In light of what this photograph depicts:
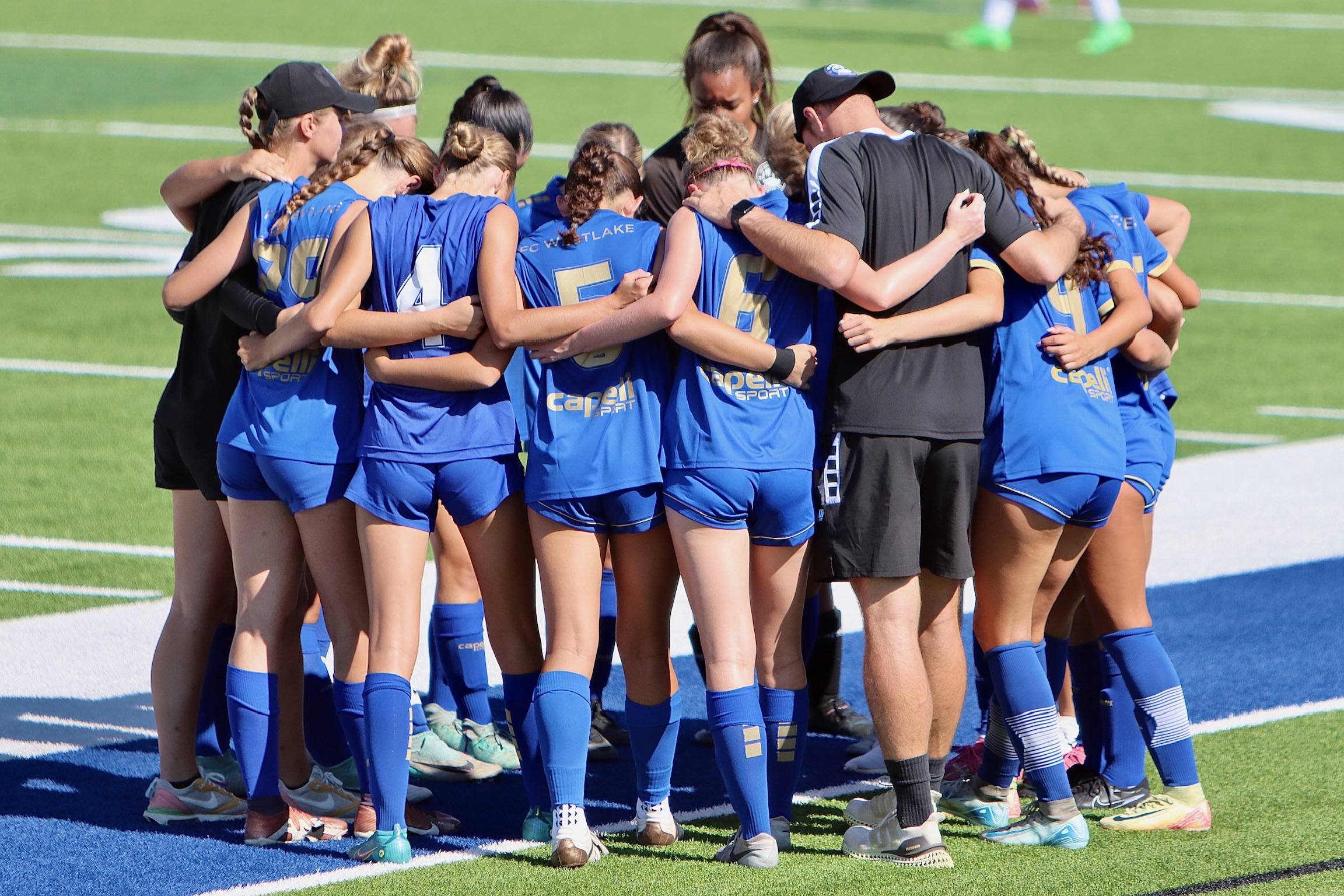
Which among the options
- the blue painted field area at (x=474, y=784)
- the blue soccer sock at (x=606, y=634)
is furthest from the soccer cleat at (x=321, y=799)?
the blue soccer sock at (x=606, y=634)

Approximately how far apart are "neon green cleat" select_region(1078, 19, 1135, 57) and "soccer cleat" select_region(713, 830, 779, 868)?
1120 inches

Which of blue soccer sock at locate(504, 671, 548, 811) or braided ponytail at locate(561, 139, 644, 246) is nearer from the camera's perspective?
braided ponytail at locate(561, 139, 644, 246)

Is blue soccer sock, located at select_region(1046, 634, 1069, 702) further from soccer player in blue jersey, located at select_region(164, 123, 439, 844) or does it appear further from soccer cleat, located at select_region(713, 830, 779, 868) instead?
soccer player in blue jersey, located at select_region(164, 123, 439, 844)

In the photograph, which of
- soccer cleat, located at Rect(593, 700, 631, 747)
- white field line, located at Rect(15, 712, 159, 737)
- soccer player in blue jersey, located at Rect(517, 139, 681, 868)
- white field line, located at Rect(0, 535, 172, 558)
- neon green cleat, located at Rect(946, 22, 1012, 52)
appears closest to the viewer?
soccer player in blue jersey, located at Rect(517, 139, 681, 868)

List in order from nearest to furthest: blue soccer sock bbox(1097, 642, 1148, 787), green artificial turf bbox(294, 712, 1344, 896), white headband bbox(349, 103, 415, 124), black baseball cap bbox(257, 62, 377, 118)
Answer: green artificial turf bbox(294, 712, 1344, 896)
black baseball cap bbox(257, 62, 377, 118)
blue soccer sock bbox(1097, 642, 1148, 787)
white headband bbox(349, 103, 415, 124)

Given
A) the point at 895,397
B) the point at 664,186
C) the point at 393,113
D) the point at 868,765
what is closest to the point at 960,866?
the point at 868,765

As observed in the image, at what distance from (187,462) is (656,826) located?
70.8 inches

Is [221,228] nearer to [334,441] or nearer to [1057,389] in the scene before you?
[334,441]

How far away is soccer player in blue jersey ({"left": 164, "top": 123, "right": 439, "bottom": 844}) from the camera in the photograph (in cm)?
495

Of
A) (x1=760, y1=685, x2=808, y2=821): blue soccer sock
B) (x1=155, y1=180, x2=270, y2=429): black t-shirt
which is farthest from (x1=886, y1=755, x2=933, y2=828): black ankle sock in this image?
(x1=155, y1=180, x2=270, y2=429): black t-shirt

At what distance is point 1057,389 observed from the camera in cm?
502

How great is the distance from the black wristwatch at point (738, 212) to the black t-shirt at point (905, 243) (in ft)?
0.58

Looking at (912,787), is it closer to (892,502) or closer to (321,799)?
(892,502)

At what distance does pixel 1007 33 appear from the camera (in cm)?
3228
